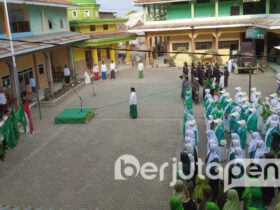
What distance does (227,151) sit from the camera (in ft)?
35.5

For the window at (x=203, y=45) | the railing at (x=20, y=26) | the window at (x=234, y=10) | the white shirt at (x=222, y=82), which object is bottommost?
the white shirt at (x=222, y=82)

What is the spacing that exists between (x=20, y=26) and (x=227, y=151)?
554 inches

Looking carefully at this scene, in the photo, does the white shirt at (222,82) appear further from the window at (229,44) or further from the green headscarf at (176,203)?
the green headscarf at (176,203)

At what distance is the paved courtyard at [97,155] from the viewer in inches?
352

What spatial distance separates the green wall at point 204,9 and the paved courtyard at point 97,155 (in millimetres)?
11912

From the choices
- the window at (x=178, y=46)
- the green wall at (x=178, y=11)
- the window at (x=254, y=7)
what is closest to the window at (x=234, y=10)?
the window at (x=254, y=7)

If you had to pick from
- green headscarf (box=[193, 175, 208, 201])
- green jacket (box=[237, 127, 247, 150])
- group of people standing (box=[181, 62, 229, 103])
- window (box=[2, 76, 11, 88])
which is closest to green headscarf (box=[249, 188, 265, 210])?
green headscarf (box=[193, 175, 208, 201])

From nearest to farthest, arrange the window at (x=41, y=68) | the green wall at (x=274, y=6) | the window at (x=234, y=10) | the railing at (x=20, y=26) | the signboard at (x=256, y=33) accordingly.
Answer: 1. the railing at (x=20, y=26)
2. the window at (x=41, y=68)
3. the signboard at (x=256, y=33)
4. the green wall at (x=274, y=6)
5. the window at (x=234, y=10)

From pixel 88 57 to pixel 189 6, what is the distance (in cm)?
972

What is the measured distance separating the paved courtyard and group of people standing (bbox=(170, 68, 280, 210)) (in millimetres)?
1034

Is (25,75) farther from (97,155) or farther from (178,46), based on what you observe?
(178,46)

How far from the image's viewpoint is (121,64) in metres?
33.8

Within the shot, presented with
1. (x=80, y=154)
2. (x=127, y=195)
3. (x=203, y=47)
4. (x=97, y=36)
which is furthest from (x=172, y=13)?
(x=127, y=195)

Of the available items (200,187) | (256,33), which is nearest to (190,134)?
(200,187)
